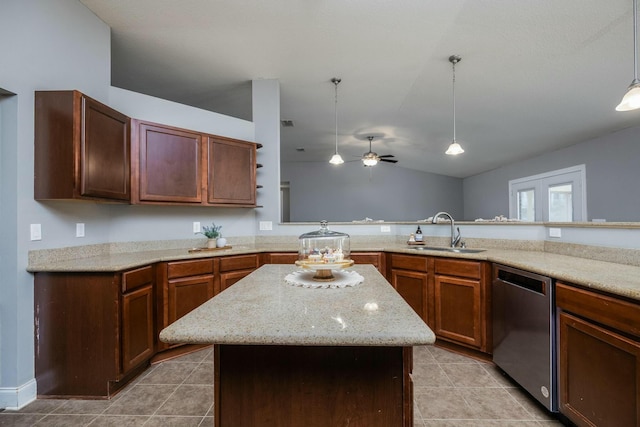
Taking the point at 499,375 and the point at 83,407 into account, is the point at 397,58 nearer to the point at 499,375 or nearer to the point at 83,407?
the point at 499,375

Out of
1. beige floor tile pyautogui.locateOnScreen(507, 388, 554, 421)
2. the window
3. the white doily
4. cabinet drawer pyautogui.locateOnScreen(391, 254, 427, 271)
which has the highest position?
the window

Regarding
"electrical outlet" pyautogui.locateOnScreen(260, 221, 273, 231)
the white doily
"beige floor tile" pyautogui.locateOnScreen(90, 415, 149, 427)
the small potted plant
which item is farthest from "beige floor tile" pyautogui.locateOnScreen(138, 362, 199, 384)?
"electrical outlet" pyautogui.locateOnScreen(260, 221, 273, 231)

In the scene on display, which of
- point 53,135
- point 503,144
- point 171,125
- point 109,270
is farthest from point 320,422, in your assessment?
point 503,144

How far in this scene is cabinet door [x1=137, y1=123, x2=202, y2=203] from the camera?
8.66 feet

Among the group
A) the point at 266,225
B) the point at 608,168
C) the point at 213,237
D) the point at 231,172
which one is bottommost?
the point at 213,237

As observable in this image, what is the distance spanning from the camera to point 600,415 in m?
1.40

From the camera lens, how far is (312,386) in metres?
1.00

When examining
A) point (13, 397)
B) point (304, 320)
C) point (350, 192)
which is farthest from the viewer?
point (350, 192)

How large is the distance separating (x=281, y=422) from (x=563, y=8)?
324 centimetres

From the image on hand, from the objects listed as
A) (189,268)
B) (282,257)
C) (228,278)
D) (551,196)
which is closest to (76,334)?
(189,268)

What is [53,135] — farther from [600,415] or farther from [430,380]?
[600,415]

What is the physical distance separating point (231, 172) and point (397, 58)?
7.03 feet

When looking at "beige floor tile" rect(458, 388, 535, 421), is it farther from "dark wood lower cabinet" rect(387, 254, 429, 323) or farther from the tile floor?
"dark wood lower cabinet" rect(387, 254, 429, 323)

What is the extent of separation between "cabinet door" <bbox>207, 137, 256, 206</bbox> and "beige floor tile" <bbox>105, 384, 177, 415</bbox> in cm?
166
